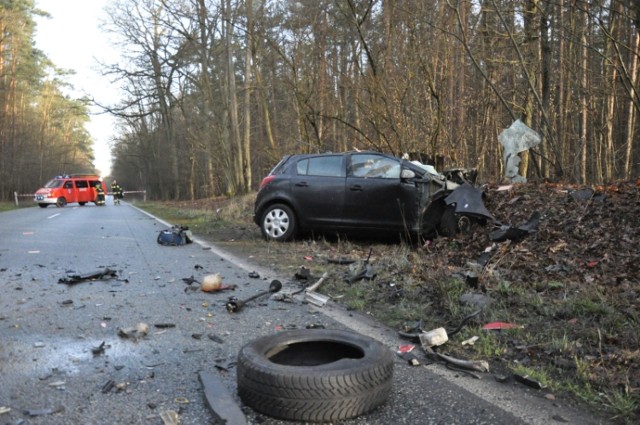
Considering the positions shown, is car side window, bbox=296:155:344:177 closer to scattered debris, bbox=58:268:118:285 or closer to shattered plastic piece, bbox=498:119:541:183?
scattered debris, bbox=58:268:118:285

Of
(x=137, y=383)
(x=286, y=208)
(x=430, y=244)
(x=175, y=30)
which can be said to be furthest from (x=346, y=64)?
(x=137, y=383)

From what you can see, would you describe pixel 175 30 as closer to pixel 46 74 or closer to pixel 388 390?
pixel 388 390

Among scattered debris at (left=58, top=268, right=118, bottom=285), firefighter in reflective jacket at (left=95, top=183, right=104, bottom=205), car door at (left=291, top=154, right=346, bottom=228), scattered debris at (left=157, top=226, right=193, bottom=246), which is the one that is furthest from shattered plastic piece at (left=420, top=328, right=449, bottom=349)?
firefighter in reflective jacket at (left=95, top=183, right=104, bottom=205)

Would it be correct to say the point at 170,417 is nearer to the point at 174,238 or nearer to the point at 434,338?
the point at 434,338

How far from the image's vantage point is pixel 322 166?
927 centimetres

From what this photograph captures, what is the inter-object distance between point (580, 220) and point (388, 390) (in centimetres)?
546

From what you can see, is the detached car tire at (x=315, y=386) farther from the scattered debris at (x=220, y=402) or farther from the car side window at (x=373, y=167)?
the car side window at (x=373, y=167)

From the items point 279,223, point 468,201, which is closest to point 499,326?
point 468,201

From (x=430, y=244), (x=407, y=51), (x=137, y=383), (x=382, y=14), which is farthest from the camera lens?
(x=382, y=14)

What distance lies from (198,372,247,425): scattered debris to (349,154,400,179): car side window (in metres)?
6.17

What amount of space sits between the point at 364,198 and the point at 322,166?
1.10m

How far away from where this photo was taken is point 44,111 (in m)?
60.9

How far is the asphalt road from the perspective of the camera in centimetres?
258

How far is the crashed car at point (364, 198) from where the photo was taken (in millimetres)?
8414
